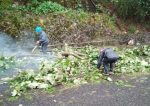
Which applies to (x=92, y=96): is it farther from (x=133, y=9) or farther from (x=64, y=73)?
(x=133, y=9)

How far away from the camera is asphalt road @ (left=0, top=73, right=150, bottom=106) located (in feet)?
17.2

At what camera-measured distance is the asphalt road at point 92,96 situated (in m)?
5.24

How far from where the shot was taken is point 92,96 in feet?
18.6

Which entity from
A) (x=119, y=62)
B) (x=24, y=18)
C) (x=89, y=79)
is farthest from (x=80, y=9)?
(x=89, y=79)

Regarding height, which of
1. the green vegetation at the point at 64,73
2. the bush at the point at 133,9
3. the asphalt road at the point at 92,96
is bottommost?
the asphalt road at the point at 92,96

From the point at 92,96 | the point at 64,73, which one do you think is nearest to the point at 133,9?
the point at 64,73

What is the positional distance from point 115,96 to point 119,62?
10.5ft

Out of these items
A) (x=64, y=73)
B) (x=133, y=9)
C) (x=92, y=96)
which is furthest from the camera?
(x=133, y=9)

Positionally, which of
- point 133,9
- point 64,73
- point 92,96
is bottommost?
point 92,96

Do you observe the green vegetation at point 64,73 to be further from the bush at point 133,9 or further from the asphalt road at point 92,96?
the bush at point 133,9

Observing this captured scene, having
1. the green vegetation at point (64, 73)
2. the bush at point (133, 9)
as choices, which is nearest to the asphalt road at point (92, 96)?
the green vegetation at point (64, 73)

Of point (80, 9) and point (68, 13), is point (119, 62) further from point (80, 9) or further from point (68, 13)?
point (80, 9)

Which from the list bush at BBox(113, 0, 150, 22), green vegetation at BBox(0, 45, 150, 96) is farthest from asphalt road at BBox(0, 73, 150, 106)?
bush at BBox(113, 0, 150, 22)

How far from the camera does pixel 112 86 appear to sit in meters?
6.38
